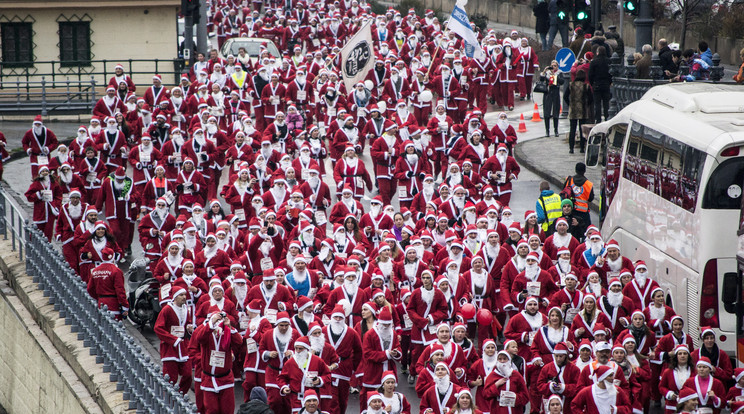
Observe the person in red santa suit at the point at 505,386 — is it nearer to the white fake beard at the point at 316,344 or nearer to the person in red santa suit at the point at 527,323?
the person in red santa suit at the point at 527,323

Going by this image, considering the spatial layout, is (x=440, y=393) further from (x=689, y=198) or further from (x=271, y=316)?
(x=689, y=198)

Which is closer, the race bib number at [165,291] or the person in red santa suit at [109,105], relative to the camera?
the race bib number at [165,291]

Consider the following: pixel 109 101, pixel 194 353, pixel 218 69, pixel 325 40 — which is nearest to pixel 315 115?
pixel 218 69

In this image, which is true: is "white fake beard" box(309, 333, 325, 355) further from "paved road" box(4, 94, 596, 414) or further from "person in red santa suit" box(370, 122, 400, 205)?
"person in red santa suit" box(370, 122, 400, 205)

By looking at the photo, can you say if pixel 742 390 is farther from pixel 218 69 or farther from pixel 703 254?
pixel 218 69

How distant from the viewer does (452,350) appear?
1304 centimetres

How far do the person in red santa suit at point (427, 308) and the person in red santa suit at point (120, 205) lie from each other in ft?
22.8

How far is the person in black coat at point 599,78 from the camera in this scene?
78.8ft

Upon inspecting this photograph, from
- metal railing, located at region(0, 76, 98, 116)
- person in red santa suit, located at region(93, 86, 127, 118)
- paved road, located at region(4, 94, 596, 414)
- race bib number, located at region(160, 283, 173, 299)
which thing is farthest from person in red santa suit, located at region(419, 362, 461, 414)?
metal railing, located at region(0, 76, 98, 116)

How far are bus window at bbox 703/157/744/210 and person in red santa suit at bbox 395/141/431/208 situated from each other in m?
8.14

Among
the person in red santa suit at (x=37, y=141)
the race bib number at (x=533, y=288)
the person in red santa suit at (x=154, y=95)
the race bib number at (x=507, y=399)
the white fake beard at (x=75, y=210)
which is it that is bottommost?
the race bib number at (x=507, y=399)

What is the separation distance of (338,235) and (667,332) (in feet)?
17.5

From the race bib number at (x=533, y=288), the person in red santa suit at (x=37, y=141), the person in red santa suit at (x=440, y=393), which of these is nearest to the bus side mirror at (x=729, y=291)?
the race bib number at (x=533, y=288)

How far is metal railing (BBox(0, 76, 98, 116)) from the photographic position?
31.2 m
